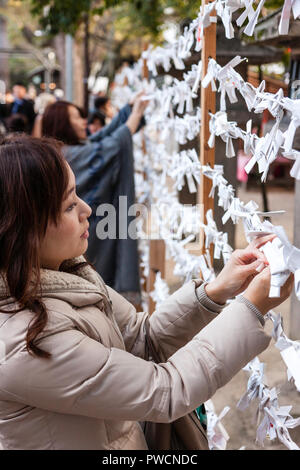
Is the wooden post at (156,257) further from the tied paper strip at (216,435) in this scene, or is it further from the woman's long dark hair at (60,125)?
the tied paper strip at (216,435)

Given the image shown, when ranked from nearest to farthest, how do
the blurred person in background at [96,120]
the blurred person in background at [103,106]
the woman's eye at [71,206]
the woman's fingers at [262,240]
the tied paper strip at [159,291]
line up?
the woman's fingers at [262,240], the woman's eye at [71,206], the tied paper strip at [159,291], the blurred person in background at [96,120], the blurred person in background at [103,106]

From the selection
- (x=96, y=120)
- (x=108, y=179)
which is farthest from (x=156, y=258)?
(x=96, y=120)

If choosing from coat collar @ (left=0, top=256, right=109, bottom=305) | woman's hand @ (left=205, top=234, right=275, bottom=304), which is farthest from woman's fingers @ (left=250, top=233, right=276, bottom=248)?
coat collar @ (left=0, top=256, right=109, bottom=305)

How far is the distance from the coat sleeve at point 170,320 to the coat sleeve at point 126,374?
284 mm

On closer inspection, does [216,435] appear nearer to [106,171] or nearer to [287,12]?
[287,12]

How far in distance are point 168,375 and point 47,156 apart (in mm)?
600

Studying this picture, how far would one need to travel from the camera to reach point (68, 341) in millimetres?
1308

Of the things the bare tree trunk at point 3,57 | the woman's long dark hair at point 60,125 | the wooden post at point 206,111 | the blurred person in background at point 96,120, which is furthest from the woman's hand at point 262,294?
the bare tree trunk at point 3,57

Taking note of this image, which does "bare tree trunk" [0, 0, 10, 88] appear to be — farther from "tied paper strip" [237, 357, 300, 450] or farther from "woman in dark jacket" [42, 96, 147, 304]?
"tied paper strip" [237, 357, 300, 450]

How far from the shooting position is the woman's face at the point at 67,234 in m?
1.48

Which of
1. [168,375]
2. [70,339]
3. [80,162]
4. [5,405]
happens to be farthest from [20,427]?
[80,162]

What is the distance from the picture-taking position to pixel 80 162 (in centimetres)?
365

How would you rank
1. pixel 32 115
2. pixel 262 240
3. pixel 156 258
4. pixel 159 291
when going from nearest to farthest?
1. pixel 262 240
2. pixel 159 291
3. pixel 156 258
4. pixel 32 115

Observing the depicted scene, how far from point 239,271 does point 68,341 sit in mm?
493
